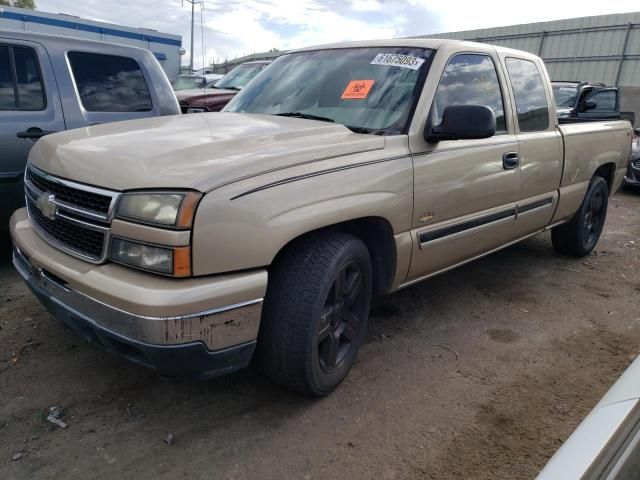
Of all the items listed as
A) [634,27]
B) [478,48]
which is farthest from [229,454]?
[634,27]

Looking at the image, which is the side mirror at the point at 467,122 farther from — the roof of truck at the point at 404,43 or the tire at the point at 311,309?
the tire at the point at 311,309

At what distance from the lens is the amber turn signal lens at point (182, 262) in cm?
203

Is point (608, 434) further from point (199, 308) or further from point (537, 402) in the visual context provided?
point (537, 402)

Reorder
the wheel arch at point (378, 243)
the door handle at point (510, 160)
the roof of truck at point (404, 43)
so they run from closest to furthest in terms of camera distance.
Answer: the wheel arch at point (378, 243), the roof of truck at point (404, 43), the door handle at point (510, 160)

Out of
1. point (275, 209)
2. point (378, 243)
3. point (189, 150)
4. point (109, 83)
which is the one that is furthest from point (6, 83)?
point (378, 243)

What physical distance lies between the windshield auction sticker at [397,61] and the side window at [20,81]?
8.70 feet

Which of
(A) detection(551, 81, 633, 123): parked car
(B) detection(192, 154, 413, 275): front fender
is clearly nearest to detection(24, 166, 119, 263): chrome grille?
(B) detection(192, 154, 413, 275): front fender

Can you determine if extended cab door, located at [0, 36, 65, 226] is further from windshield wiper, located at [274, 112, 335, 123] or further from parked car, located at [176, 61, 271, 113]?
parked car, located at [176, 61, 271, 113]

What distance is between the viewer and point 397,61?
3.23 metres

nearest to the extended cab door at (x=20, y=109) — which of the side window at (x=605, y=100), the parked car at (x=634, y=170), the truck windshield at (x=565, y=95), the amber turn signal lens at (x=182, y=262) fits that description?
the amber turn signal lens at (x=182, y=262)

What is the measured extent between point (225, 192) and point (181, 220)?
8.0 inches

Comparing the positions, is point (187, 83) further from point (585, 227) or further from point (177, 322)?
point (177, 322)

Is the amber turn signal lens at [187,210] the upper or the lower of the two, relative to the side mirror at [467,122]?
lower

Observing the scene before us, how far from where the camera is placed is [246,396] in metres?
2.73
